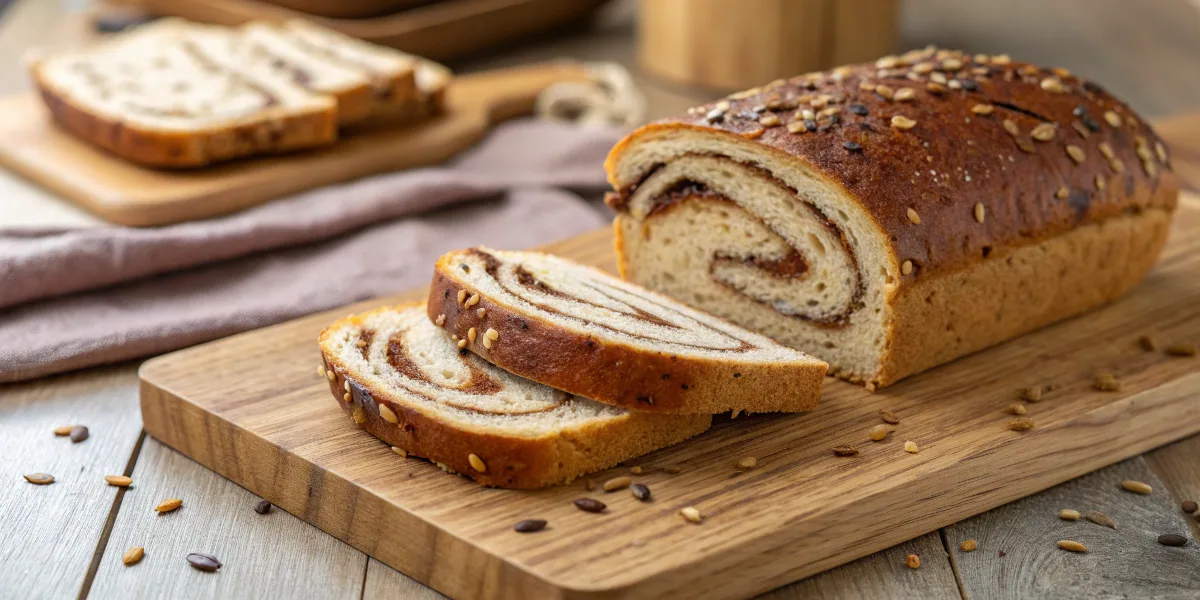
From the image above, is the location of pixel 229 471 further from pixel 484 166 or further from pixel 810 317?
pixel 484 166

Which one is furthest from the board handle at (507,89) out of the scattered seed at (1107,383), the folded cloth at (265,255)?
the scattered seed at (1107,383)

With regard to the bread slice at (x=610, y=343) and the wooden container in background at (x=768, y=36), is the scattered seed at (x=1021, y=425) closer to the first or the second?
the bread slice at (x=610, y=343)

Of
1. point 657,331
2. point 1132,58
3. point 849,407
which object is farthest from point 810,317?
point 1132,58

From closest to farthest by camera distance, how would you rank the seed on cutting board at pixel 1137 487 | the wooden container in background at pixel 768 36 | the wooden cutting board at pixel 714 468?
the wooden cutting board at pixel 714 468 → the seed on cutting board at pixel 1137 487 → the wooden container in background at pixel 768 36

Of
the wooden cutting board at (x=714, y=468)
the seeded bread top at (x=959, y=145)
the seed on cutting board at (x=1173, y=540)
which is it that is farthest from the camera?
the seeded bread top at (x=959, y=145)

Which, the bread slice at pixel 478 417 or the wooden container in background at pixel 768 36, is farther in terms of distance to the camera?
the wooden container in background at pixel 768 36

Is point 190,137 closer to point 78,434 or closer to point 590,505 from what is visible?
point 78,434

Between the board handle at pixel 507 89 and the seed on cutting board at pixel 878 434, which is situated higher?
the seed on cutting board at pixel 878 434
